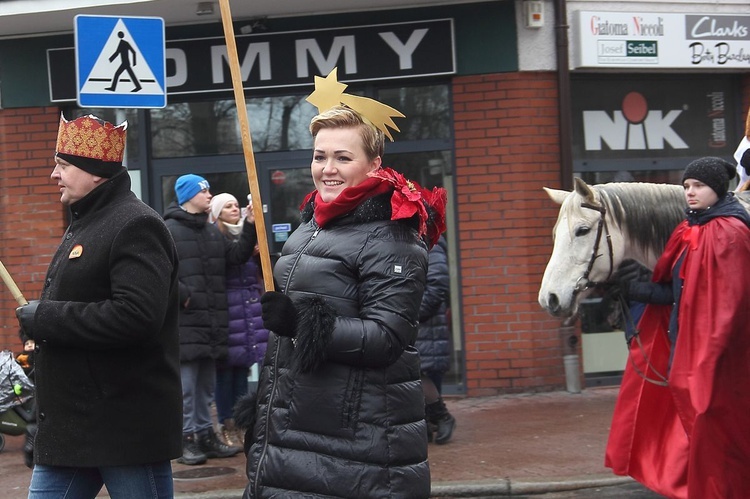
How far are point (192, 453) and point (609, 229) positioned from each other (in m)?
3.48

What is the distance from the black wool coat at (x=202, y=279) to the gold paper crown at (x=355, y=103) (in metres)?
4.04

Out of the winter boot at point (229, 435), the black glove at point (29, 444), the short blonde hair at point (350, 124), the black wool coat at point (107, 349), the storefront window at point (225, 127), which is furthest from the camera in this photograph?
the storefront window at point (225, 127)

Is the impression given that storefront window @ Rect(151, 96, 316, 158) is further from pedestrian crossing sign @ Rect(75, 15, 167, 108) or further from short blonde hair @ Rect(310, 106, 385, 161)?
short blonde hair @ Rect(310, 106, 385, 161)

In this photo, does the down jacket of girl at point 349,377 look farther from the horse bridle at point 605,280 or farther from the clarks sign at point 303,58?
the clarks sign at point 303,58

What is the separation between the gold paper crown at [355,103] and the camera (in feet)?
11.2

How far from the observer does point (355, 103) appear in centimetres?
341

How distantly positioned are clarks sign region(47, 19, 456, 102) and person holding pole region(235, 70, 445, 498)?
6862 mm

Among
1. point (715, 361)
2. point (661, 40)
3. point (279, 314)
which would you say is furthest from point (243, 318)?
point (661, 40)

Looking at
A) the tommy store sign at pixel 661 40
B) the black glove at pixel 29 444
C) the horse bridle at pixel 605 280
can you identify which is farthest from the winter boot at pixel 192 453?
the tommy store sign at pixel 661 40

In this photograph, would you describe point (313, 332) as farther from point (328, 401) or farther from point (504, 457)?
point (504, 457)

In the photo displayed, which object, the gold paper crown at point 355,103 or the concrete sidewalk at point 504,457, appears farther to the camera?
the concrete sidewalk at point 504,457

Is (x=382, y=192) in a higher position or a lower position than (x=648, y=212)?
higher

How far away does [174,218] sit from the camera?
764 cm

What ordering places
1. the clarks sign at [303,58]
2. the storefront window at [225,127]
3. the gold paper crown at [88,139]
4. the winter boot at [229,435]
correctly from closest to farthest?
the gold paper crown at [88,139]
the winter boot at [229,435]
the clarks sign at [303,58]
the storefront window at [225,127]
